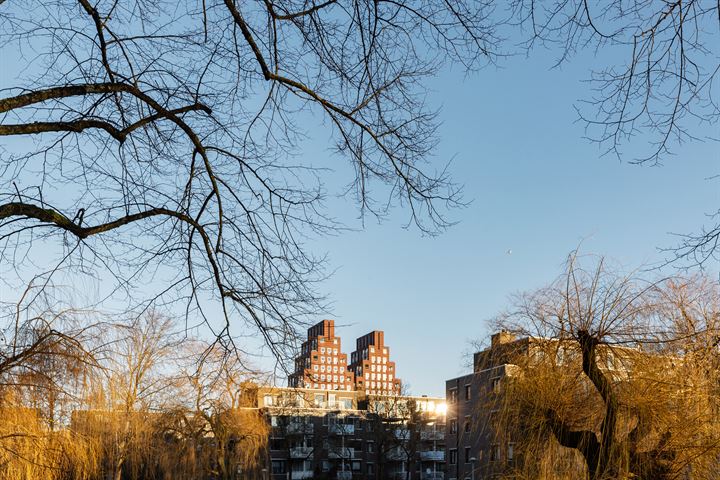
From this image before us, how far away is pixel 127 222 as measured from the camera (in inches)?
216

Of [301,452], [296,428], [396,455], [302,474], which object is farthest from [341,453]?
[396,455]

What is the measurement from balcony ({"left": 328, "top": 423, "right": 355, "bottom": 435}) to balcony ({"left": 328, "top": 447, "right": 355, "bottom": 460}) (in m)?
1.28

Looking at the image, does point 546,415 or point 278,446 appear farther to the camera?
point 278,446

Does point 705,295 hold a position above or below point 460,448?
above

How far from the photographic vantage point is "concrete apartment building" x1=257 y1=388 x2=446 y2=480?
56844 mm

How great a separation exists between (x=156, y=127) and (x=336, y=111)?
127cm

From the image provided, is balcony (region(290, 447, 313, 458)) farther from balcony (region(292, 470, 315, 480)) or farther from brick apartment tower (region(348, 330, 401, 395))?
brick apartment tower (region(348, 330, 401, 395))

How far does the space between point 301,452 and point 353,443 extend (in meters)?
4.94

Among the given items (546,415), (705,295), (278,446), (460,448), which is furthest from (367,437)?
(546,415)

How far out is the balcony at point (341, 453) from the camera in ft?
202

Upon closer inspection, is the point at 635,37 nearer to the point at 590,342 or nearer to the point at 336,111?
the point at 336,111

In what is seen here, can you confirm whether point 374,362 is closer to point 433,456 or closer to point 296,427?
point 433,456

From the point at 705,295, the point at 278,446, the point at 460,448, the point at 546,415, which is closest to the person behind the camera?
the point at 546,415

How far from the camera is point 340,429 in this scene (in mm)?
63031
